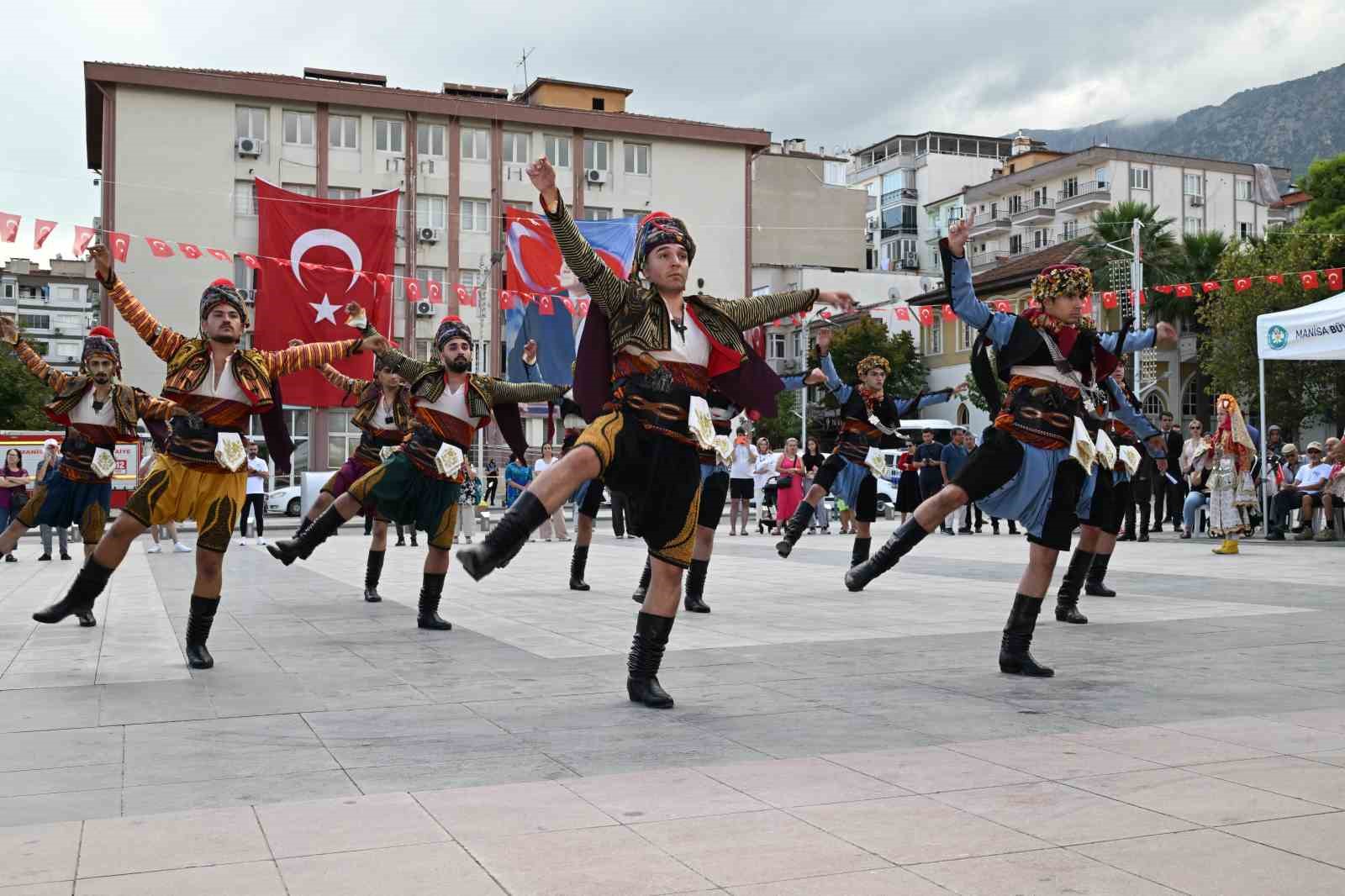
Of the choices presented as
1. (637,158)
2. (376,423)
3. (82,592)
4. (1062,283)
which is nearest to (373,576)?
(376,423)

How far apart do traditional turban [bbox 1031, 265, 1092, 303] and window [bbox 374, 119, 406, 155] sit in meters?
49.7

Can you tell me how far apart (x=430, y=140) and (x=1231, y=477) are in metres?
42.6

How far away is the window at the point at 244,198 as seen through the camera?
4994cm

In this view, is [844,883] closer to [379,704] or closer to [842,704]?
[842,704]

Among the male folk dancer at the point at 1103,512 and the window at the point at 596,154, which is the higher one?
the window at the point at 596,154

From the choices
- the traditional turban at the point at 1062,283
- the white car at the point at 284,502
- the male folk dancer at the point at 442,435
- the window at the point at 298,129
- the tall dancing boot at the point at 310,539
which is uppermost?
the window at the point at 298,129

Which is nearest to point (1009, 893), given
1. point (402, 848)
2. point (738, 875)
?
point (738, 875)

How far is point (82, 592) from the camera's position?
23.6ft

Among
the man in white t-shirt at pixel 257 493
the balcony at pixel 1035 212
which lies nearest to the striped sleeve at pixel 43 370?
the man in white t-shirt at pixel 257 493

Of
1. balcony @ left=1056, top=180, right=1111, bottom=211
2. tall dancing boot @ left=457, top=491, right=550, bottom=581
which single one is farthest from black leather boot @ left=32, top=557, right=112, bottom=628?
balcony @ left=1056, top=180, right=1111, bottom=211

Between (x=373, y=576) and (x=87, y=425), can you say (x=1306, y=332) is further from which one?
(x=87, y=425)

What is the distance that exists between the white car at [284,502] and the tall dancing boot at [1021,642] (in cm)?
3541

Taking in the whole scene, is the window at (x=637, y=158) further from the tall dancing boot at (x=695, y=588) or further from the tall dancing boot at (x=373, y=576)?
the tall dancing boot at (x=695, y=588)

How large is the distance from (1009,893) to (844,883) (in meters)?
0.39
